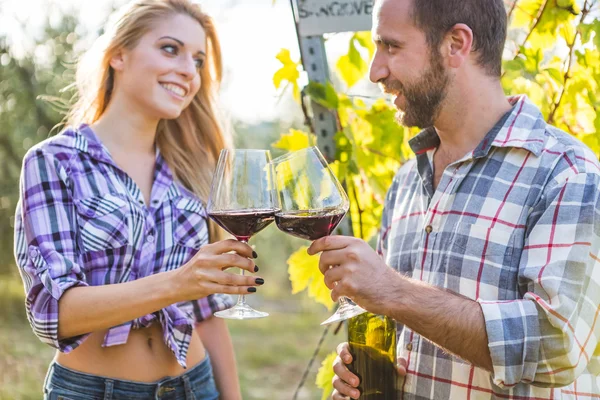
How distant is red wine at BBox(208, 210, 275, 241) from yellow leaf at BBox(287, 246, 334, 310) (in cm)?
80

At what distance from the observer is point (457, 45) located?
68.7 inches

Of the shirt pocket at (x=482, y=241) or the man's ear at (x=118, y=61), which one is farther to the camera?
the man's ear at (x=118, y=61)

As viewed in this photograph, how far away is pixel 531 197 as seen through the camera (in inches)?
60.1

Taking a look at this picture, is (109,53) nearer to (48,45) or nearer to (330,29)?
(330,29)

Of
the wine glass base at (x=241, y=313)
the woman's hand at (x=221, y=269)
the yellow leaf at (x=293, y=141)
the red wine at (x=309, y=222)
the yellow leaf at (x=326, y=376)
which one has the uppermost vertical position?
the yellow leaf at (x=293, y=141)

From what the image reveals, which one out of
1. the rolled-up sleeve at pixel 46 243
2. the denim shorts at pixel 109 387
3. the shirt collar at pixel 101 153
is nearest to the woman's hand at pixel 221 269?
the rolled-up sleeve at pixel 46 243

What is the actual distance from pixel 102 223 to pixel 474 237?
1014 millimetres

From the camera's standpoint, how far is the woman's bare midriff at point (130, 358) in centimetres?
191

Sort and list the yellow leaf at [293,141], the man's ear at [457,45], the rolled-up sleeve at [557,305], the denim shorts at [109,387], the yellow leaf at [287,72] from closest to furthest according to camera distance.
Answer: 1. the rolled-up sleeve at [557,305]
2. the man's ear at [457,45]
3. the denim shorts at [109,387]
4. the yellow leaf at [287,72]
5. the yellow leaf at [293,141]

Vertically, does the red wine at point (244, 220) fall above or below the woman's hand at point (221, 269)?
above

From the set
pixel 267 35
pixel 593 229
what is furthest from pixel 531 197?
pixel 267 35

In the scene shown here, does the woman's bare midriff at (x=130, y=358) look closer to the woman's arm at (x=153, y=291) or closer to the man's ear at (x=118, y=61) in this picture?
the woman's arm at (x=153, y=291)

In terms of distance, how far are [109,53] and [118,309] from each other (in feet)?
3.03

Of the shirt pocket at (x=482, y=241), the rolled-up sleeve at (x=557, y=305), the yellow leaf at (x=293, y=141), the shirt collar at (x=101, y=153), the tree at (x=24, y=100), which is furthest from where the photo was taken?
the tree at (x=24, y=100)
